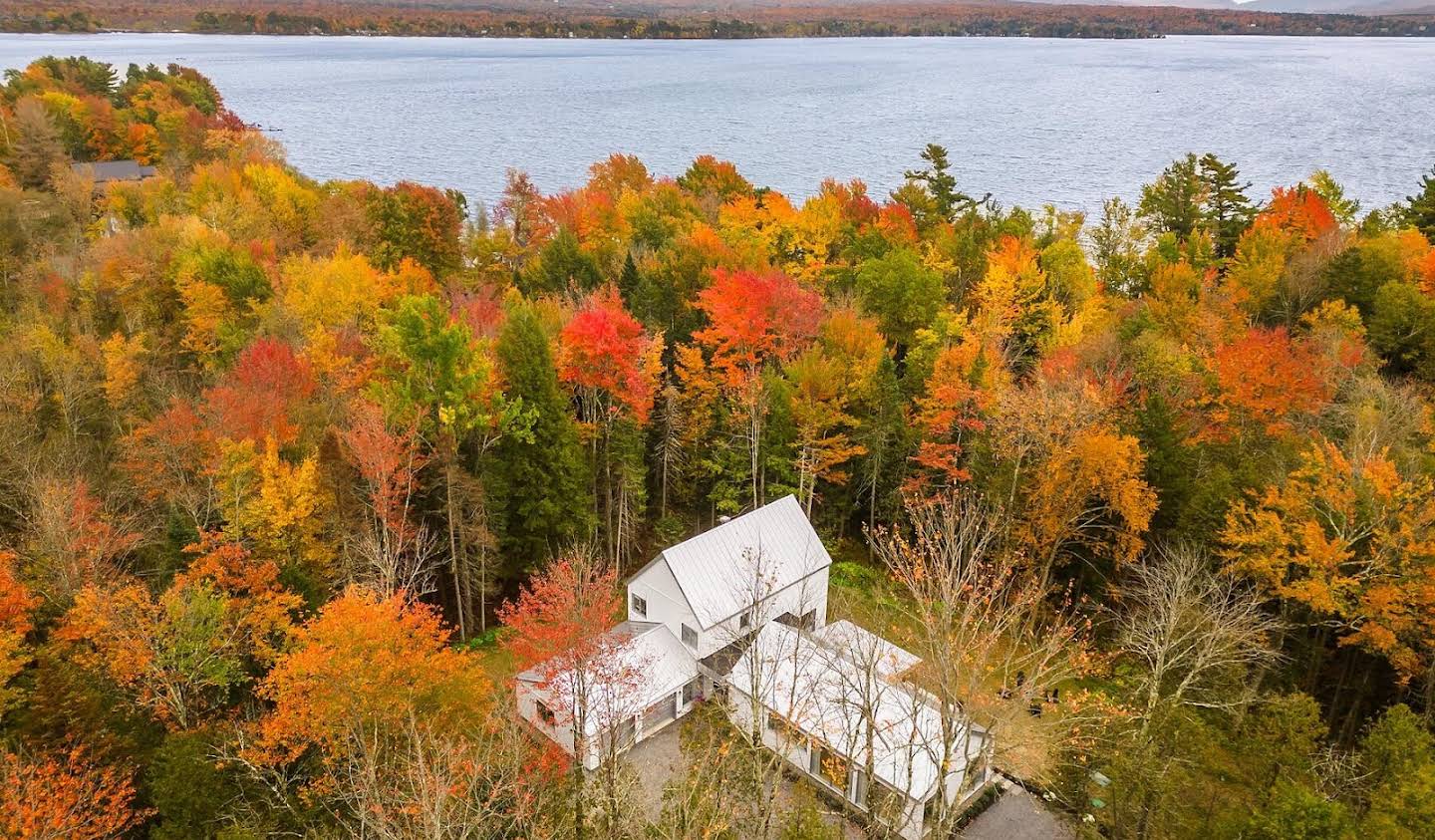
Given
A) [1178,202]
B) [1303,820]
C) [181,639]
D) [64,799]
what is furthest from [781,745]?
[1178,202]

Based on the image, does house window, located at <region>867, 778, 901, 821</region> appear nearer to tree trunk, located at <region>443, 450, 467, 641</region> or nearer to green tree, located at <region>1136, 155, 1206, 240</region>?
tree trunk, located at <region>443, 450, 467, 641</region>

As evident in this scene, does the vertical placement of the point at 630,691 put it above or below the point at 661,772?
above

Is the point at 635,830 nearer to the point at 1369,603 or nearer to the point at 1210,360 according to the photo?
the point at 1369,603

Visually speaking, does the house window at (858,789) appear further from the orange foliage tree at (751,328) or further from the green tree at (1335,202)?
the green tree at (1335,202)

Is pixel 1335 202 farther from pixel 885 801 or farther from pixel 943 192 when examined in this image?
pixel 885 801

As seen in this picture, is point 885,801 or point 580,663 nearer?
point 580,663

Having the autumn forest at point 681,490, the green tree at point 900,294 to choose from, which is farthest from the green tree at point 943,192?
the green tree at point 900,294

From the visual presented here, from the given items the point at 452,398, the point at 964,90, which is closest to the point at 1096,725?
the point at 452,398
